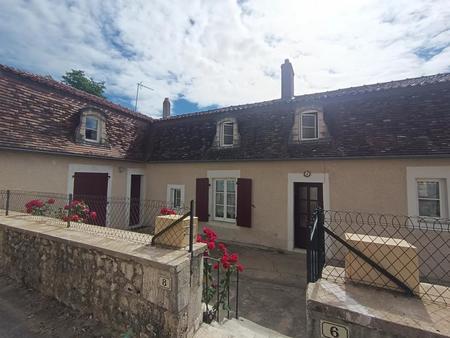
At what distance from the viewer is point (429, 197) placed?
269 inches

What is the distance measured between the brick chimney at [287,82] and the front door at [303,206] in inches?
180

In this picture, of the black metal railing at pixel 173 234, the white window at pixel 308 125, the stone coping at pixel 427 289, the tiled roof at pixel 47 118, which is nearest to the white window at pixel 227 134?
the white window at pixel 308 125

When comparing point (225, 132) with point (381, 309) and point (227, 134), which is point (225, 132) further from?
point (381, 309)

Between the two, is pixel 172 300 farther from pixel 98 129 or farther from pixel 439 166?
pixel 98 129

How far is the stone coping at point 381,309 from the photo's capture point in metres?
1.67

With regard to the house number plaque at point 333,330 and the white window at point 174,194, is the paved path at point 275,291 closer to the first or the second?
the house number plaque at point 333,330

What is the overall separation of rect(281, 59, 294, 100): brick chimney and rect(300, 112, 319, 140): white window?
2.16 m

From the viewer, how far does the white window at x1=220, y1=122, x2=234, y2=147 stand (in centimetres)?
1070

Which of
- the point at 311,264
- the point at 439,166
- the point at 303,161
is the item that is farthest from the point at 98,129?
the point at 439,166

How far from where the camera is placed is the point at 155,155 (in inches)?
477

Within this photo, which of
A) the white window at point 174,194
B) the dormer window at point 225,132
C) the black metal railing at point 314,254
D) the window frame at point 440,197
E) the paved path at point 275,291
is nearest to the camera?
the black metal railing at point 314,254

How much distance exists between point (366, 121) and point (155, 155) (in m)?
9.52

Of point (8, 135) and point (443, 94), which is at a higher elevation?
point (443, 94)

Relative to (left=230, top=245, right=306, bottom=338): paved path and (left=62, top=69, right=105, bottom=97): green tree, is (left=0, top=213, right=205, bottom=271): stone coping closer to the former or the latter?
(left=230, top=245, right=306, bottom=338): paved path
